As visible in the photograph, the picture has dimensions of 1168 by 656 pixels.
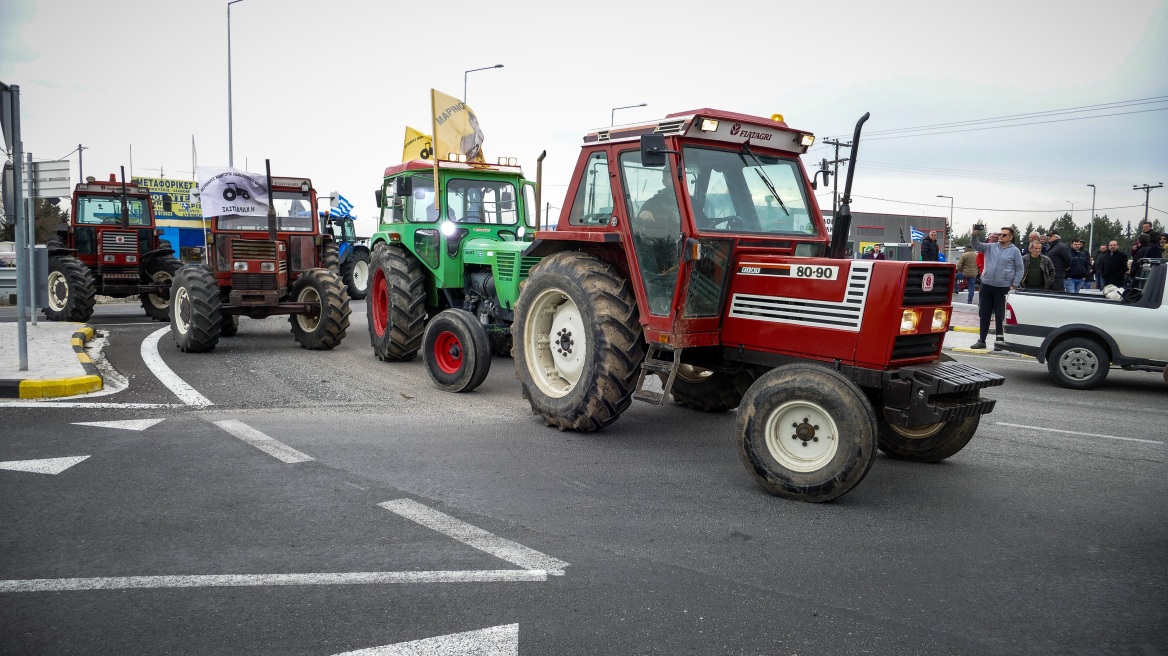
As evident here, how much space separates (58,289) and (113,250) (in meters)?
1.28

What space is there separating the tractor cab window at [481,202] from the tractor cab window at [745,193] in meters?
5.22

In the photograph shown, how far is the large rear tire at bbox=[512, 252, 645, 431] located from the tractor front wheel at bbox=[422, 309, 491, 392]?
1.33m

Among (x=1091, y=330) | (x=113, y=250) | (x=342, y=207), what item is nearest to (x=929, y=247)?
(x=1091, y=330)

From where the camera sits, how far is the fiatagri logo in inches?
251

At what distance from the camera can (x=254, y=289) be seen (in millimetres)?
12281

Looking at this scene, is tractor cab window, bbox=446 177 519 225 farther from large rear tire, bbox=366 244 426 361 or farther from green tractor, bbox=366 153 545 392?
large rear tire, bbox=366 244 426 361

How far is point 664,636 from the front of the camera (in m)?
3.37

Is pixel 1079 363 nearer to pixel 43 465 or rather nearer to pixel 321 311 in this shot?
pixel 321 311

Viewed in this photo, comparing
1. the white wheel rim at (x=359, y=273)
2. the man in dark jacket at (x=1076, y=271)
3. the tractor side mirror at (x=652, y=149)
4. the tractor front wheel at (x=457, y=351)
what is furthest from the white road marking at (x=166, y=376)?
the man in dark jacket at (x=1076, y=271)

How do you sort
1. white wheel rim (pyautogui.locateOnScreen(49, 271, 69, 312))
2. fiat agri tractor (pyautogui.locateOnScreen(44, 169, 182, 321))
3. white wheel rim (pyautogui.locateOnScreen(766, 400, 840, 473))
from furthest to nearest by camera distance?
fiat agri tractor (pyautogui.locateOnScreen(44, 169, 182, 321))
white wheel rim (pyautogui.locateOnScreen(49, 271, 69, 312))
white wheel rim (pyautogui.locateOnScreen(766, 400, 840, 473))

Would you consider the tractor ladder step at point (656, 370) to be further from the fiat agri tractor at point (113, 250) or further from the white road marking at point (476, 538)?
the fiat agri tractor at point (113, 250)

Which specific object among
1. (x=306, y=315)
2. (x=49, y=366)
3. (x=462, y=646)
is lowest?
(x=462, y=646)

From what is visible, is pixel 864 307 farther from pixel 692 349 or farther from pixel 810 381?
pixel 692 349

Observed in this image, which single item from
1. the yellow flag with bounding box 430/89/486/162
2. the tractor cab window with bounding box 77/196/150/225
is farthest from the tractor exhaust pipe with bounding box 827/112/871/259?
the tractor cab window with bounding box 77/196/150/225
